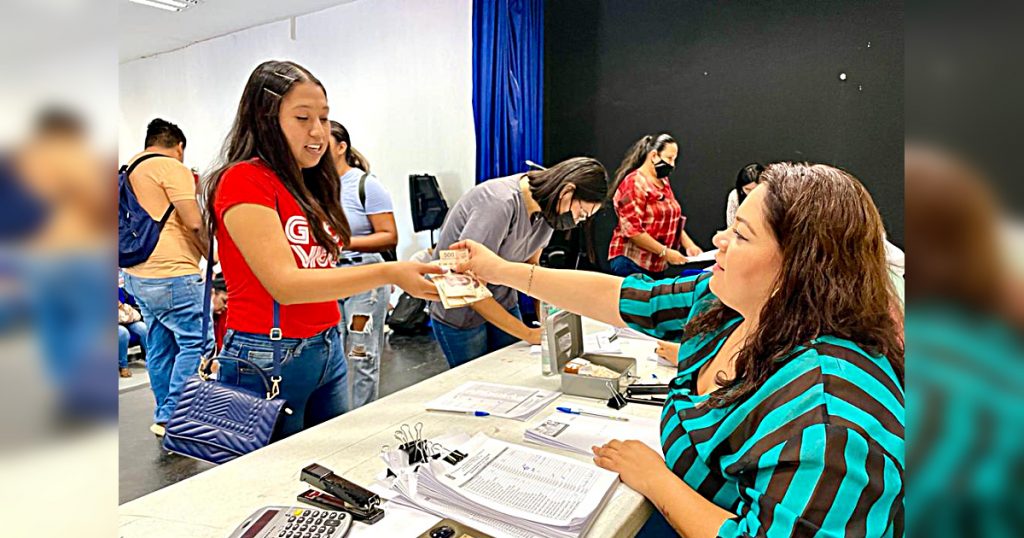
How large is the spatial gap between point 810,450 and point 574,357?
4.06ft

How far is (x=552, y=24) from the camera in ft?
19.1

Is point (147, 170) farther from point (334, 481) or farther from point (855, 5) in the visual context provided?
point (855, 5)

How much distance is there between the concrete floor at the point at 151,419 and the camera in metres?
2.92

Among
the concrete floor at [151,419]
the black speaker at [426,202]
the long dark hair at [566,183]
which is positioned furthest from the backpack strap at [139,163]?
the black speaker at [426,202]

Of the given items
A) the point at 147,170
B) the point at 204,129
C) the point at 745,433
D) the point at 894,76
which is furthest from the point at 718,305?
the point at 204,129

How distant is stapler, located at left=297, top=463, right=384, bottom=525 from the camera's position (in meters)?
1.19

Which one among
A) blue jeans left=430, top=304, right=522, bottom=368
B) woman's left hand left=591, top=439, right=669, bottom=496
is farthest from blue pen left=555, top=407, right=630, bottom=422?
blue jeans left=430, top=304, right=522, bottom=368

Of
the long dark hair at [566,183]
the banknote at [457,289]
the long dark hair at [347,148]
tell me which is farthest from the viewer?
the long dark hair at [347,148]

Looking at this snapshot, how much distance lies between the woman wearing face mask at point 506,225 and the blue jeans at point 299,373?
2.48ft

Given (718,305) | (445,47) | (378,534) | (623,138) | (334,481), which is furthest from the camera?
(445,47)

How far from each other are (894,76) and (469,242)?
12.5 ft

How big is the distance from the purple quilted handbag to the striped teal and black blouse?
36.4 inches

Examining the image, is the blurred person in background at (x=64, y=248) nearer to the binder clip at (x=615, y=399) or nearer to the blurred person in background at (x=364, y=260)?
the binder clip at (x=615, y=399)

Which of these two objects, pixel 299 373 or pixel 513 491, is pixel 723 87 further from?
pixel 513 491
